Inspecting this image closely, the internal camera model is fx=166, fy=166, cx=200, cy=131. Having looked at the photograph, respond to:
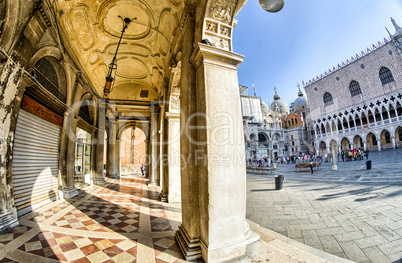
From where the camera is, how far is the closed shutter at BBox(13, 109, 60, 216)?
170 inches

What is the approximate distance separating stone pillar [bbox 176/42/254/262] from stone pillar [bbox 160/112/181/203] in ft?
8.31

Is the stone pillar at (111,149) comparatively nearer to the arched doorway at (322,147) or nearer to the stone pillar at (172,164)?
the stone pillar at (172,164)

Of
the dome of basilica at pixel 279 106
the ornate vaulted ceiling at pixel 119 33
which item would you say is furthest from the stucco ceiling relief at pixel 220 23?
the dome of basilica at pixel 279 106

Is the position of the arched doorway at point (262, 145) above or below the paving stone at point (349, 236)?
above

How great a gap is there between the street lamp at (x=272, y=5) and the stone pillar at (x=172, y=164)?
3.77 m

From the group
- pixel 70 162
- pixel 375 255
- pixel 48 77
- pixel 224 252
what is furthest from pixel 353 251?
pixel 48 77

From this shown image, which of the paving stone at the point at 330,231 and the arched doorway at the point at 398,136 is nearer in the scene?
the paving stone at the point at 330,231

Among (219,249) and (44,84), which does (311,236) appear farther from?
(44,84)

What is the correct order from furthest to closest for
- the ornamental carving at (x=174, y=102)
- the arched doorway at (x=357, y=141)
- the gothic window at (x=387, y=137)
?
1. the arched doorway at (x=357, y=141)
2. the gothic window at (x=387, y=137)
3. the ornamental carving at (x=174, y=102)

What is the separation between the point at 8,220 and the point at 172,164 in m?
3.70

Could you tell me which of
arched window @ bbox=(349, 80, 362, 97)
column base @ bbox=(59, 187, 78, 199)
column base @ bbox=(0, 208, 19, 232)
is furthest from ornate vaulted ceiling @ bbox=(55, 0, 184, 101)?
arched window @ bbox=(349, 80, 362, 97)

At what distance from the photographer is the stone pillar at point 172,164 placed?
536 centimetres

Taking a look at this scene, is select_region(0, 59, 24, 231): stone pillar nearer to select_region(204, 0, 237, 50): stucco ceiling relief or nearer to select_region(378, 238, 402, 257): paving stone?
select_region(204, 0, 237, 50): stucco ceiling relief

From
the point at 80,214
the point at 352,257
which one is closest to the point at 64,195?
the point at 80,214
